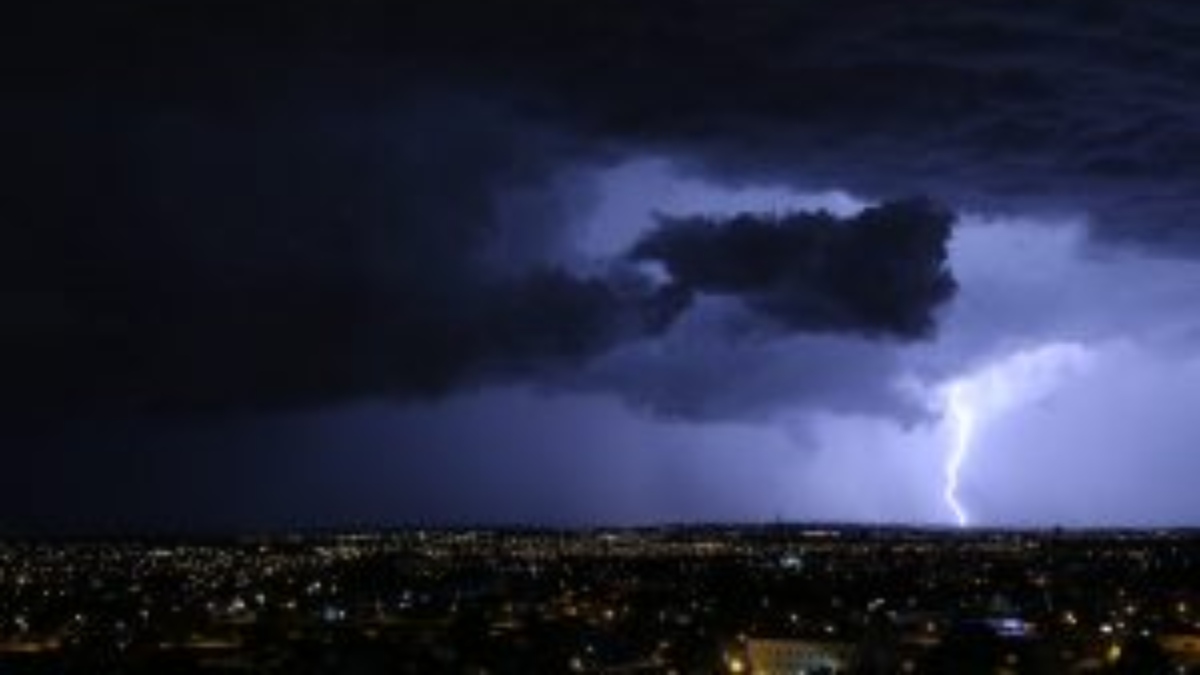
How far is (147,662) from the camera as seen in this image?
94875 mm

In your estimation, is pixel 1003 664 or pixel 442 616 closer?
pixel 1003 664

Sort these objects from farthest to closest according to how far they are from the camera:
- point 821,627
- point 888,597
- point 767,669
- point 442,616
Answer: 1. point 888,597
2. point 442,616
3. point 821,627
4. point 767,669

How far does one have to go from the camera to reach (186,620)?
127688 mm

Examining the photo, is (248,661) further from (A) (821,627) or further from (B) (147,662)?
(A) (821,627)

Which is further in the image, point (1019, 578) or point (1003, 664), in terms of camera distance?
point (1019, 578)

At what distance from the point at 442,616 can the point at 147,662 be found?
39902 mm

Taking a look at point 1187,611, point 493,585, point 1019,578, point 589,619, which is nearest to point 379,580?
point 493,585

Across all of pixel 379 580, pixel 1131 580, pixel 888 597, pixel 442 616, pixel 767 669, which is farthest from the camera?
pixel 379 580

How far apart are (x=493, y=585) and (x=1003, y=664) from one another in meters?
94.6

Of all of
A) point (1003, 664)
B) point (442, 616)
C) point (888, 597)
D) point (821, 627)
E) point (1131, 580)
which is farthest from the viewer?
point (1131, 580)

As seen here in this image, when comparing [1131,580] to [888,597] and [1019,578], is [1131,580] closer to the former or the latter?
[1019,578]

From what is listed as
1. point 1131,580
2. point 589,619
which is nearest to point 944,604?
point 589,619

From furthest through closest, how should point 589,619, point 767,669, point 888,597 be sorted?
point 888,597 < point 589,619 < point 767,669

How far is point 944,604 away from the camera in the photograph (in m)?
138
